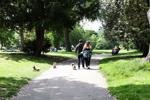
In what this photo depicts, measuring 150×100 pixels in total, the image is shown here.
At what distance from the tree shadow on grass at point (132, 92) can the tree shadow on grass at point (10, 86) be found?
3769 mm

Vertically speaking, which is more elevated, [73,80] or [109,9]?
[109,9]

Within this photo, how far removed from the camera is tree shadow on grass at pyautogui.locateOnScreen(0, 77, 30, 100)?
1531cm

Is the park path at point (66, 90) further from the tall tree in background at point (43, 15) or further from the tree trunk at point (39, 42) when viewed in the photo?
→ the tree trunk at point (39, 42)

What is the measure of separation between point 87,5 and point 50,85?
86.2ft

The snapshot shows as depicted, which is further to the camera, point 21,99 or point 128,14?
point 128,14

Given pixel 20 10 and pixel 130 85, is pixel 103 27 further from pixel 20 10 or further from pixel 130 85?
pixel 130 85

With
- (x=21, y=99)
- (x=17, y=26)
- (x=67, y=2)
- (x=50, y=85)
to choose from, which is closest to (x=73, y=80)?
(x=50, y=85)

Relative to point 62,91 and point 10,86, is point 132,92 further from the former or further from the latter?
point 10,86

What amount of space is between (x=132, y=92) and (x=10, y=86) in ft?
17.7

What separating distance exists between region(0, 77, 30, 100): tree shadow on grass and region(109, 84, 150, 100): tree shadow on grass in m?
3.77

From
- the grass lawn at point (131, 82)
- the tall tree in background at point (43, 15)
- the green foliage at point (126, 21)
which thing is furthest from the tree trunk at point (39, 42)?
the grass lawn at point (131, 82)

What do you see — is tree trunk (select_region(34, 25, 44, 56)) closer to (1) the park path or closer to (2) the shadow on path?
(1) the park path

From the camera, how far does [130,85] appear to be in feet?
55.5

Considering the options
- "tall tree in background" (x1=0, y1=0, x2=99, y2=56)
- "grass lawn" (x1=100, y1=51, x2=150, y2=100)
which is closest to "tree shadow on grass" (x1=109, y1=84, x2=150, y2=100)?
"grass lawn" (x1=100, y1=51, x2=150, y2=100)
